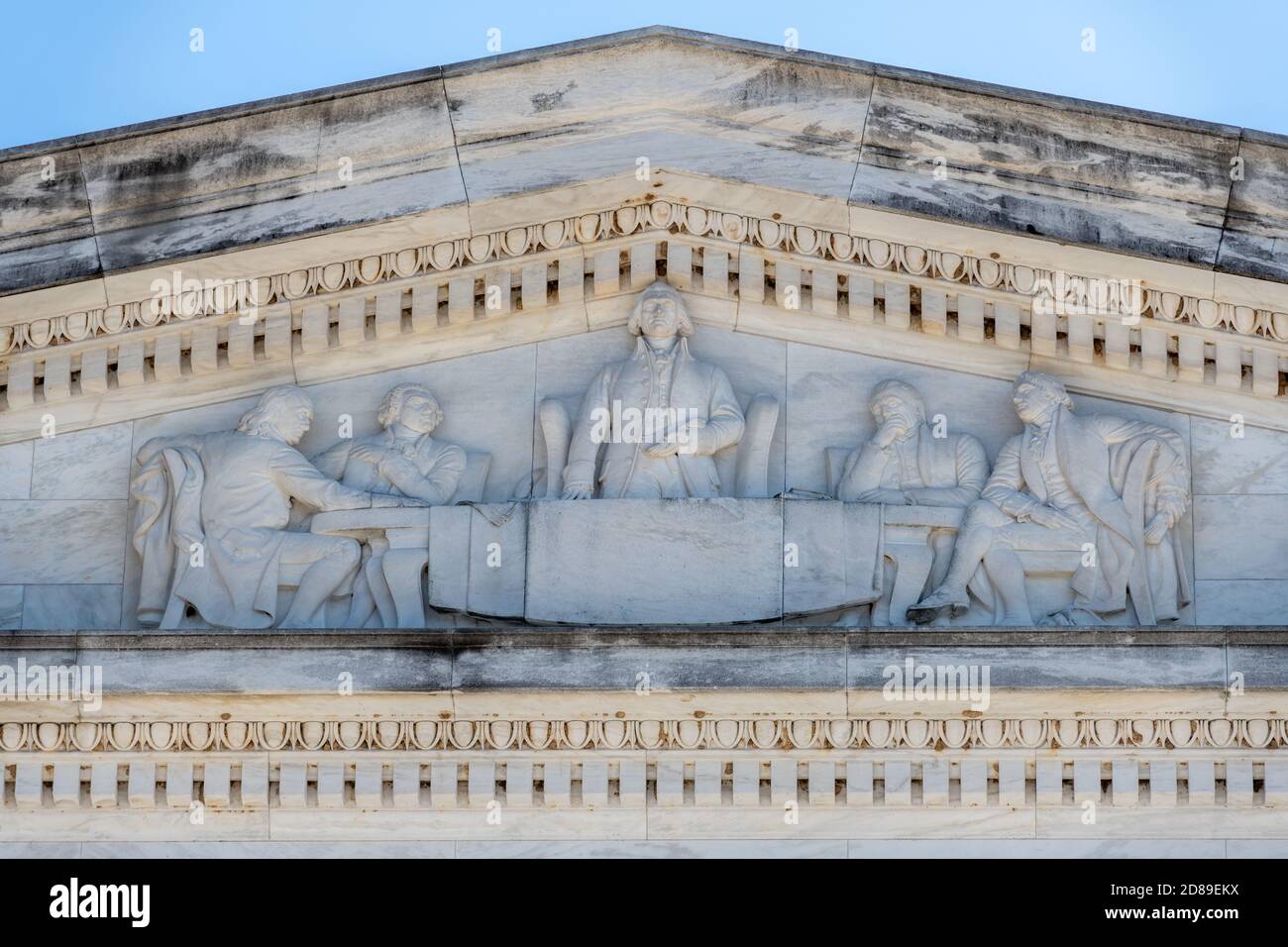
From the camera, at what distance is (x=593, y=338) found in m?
17.9

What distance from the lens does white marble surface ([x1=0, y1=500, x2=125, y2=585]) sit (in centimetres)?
1748

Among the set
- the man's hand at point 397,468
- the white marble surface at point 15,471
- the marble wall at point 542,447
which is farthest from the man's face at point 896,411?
the white marble surface at point 15,471

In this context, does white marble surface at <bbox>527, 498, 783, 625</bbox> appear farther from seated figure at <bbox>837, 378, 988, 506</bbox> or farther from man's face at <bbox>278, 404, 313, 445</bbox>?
man's face at <bbox>278, 404, 313, 445</bbox>

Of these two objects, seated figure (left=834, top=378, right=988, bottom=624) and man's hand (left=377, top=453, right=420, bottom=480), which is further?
man's hand (left=377, top=453, right=420, bottom=480)

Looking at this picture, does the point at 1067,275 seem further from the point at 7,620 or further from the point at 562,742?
the point at 7,620

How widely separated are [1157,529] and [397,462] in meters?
4.49

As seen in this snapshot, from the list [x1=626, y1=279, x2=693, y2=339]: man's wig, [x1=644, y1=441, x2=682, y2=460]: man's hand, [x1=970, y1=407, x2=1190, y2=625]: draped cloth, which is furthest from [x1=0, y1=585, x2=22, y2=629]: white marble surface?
[x1=970, y1=407, x2=1190, y2=625]: draped cloth

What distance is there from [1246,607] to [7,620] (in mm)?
7300

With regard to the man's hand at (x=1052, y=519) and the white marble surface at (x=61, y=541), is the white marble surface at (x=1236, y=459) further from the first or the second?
the white marble surface at (x=61, y=541)

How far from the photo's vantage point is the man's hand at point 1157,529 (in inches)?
670

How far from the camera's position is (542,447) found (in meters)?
17.5

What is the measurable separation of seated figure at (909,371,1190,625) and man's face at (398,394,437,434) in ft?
10.2

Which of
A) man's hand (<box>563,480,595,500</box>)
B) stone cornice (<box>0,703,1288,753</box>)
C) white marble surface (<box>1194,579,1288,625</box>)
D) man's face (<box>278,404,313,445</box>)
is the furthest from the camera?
man's face (<box>278,404,313,445</box>)
